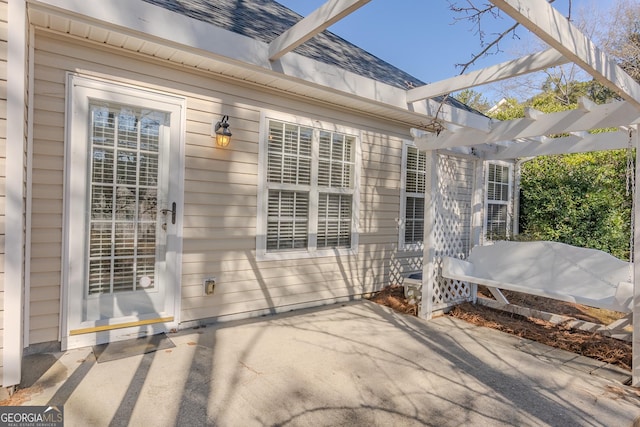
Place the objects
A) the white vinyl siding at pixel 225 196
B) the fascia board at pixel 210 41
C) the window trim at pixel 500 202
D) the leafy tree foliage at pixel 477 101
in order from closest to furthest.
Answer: the fascia board at pixel 210 41 → the white vinyl siding at pixel 225 196 → the window trim at pixel 500 202 → the leafy tree foliage at pixel 477 101

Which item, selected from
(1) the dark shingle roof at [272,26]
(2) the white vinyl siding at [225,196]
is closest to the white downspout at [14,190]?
(2) the white vinyl siding at [225,196]

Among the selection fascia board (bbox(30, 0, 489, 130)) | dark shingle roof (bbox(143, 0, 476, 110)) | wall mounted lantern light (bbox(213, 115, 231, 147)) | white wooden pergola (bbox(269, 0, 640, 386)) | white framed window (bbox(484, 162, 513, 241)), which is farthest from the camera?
white framed window (bbox(484, 162, 513, 241))

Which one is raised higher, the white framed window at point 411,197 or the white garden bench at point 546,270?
the white framed window at point 411,197

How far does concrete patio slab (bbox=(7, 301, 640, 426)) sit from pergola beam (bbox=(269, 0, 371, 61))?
7.86 ft

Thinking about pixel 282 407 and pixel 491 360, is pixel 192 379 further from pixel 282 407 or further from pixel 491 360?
pixel 491 360

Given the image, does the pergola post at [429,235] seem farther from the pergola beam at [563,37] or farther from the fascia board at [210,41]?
the pergola beam at [563,37]

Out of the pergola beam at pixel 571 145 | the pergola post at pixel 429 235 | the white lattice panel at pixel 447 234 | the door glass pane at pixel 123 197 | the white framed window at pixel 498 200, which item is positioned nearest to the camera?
the door glass pane at pixel 123 197

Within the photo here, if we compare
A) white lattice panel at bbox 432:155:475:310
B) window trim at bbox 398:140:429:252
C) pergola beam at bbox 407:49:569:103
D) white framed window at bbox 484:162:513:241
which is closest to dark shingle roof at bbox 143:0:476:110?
pergola beam at bbox 407:49:569:103

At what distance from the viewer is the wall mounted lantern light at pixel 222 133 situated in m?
3.68

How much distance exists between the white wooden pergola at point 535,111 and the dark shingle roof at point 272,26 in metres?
0.64

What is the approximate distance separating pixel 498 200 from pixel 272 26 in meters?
5.54

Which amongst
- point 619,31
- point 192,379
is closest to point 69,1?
point 192,379

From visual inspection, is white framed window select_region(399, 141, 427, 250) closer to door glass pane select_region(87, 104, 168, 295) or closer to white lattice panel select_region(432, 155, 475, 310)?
white lattice panel select_region(432, 155, 475, 310)

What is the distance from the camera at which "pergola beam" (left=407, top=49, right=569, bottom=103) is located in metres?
2.73
